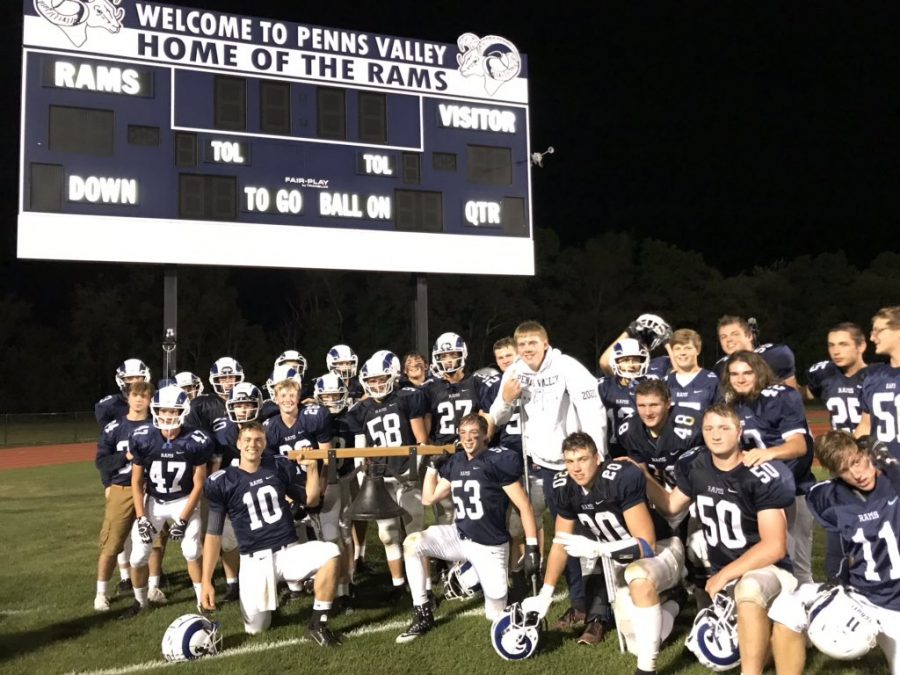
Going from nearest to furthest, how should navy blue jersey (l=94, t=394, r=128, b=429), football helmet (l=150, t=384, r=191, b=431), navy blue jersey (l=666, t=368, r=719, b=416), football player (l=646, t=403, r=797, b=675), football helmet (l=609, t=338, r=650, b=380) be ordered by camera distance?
football player (l=646, t=403, r=797, b=675) → navy blue jersey (l=666, t=368, r=719, b=416) → football helmet (l=609, t=338, r=650, b=380) → football helmet (l=150, t=384, r=191, b=431) → navy blue jersey (l=94, t=394, r=128, b=429)

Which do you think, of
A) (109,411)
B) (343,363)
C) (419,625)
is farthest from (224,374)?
(419,625)

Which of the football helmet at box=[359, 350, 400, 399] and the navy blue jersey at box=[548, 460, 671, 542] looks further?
the football helmet at box=[359, 350, 400, 399]

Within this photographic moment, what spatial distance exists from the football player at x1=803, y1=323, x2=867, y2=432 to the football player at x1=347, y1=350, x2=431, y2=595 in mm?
3360

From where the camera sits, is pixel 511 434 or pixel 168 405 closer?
pixel 168 405

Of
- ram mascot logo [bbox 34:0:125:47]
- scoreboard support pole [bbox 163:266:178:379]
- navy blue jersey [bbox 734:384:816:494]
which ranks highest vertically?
ram mascot logo [bbox 34:0:125:47]

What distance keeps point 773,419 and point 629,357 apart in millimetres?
1135

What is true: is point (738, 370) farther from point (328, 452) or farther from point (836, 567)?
point (328, 452)

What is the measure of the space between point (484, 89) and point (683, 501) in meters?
11.8

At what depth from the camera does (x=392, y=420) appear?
7152 millimetres

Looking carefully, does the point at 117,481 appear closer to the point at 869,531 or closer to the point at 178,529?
the point at 178,529

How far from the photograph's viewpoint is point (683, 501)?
500 cm

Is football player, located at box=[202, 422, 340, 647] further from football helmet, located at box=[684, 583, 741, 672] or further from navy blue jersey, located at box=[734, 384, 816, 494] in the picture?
navy blue jersey, located at box=[734, 384, 816, 494]

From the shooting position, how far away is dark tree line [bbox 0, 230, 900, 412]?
45562 millimetres

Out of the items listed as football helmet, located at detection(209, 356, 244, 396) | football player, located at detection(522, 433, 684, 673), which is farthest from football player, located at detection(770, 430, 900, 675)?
football helmet, located at detection(209, 356, 244, 396)
